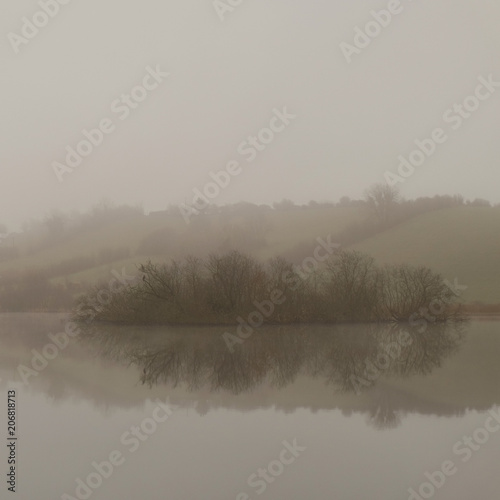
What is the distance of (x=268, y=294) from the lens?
3506 centimetres

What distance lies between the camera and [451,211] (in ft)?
210

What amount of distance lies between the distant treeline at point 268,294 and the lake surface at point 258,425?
14769 millimetres

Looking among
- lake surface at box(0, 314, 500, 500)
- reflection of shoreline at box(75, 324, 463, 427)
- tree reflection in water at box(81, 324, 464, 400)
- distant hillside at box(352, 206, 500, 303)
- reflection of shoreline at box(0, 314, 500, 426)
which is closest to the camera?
lake surface at box(0, 314, 500, 500)

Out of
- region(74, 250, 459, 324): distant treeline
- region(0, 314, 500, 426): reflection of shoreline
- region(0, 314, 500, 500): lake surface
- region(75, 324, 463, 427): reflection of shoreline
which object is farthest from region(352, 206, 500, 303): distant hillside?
region(0, 314, 500, 426): reflection of shoreline

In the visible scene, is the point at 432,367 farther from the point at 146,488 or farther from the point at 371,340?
the point at 146,488

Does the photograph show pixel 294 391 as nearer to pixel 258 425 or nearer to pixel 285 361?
pixel 258 425

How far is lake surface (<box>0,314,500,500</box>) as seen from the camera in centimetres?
709

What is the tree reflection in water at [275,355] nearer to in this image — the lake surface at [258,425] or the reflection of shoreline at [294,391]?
the lake surface at [258,425]

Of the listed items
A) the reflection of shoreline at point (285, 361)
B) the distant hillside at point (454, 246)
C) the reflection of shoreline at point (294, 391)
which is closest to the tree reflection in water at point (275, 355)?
→ the reflection of shoreline at point (285, 361)

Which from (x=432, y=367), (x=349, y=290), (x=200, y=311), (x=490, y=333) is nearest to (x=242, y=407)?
(x=432, y=367)

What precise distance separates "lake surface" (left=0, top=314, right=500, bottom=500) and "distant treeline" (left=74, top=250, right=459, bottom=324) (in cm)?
1477

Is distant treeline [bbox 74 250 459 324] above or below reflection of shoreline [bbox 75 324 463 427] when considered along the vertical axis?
above

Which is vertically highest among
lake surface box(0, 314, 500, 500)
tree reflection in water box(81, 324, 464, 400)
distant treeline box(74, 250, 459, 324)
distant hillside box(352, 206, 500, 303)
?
distant hillside box(352, 206, 500, 303)

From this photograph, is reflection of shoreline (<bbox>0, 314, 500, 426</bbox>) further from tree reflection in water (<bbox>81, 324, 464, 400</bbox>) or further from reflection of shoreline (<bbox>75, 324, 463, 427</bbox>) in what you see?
tree reflection in water (<bbox>81, 324, 464, 400</bbox>)
